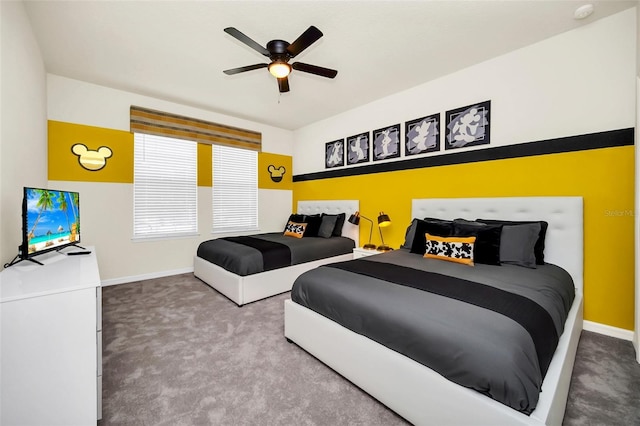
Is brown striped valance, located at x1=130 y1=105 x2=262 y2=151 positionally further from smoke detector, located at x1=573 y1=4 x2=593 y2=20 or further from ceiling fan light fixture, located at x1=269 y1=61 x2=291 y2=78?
smoke detector, located at x1=573 y1=4 x2=593 y2=20

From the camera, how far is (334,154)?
15.0 ft

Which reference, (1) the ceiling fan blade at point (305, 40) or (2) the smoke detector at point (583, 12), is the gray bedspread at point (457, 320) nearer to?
(1) the ceiling fan blade at point (305, 40)

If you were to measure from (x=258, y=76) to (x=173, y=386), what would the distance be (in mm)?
3161

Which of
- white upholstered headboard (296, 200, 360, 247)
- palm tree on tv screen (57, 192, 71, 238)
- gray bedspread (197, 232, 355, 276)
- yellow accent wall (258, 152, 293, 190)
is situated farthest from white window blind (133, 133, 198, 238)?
white upholstered headboard (296, 200, 360, 247)

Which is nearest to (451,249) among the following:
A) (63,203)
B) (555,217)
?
(555,217)

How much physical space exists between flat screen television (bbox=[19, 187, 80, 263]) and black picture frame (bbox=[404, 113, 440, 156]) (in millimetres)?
3635

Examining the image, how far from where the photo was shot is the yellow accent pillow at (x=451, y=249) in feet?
7.47

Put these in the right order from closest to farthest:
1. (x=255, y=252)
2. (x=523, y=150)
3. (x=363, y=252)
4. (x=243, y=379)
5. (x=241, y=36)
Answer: (x=243, y=379), (x=241, y=36), (x=523, y=150), (x=255, y=252), (x=363, y=252)

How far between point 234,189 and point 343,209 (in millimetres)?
2007

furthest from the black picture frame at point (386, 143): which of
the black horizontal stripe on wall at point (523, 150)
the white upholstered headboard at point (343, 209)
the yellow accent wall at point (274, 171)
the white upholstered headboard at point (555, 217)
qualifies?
the yellow accent wall at point (274, 171)

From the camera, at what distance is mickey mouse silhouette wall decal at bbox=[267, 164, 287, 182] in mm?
5152

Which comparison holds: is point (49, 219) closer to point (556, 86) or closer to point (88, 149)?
point (88, 149)

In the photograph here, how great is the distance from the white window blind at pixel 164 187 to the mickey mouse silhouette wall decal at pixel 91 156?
1.13ft

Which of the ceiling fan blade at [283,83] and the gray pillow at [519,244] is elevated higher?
the ceiling fan blade at [283,83]
